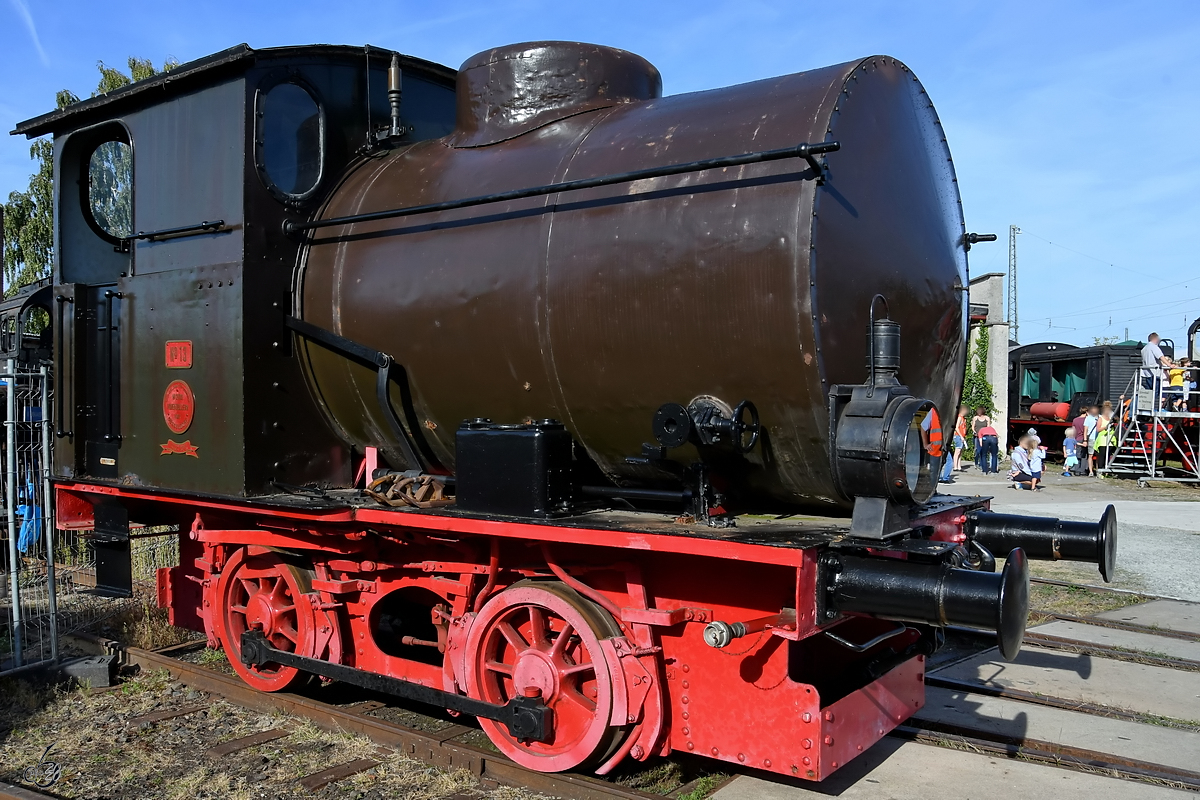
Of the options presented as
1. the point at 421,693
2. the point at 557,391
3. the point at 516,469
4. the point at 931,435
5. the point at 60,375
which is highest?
the point at 60,375

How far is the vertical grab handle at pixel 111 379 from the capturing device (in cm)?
564

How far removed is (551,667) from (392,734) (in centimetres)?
112

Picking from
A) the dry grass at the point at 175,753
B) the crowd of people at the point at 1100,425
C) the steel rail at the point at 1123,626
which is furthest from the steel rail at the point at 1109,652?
the crowd of people at the point at 1100,425

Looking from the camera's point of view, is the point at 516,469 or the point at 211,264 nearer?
the point at 516,469

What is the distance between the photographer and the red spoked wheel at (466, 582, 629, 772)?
3859 mm

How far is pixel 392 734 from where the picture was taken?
15.0 feet

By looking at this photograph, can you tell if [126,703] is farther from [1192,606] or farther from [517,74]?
[1192,606]

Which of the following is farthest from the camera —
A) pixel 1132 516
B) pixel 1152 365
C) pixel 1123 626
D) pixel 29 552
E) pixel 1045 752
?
pixel 1152 365

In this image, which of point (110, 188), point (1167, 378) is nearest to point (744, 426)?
point (110, 188)

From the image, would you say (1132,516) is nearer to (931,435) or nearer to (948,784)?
(948,784)

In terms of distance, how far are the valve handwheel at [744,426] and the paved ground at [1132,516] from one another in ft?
22.4

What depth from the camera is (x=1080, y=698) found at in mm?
5516

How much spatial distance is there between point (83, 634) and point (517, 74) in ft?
16.1

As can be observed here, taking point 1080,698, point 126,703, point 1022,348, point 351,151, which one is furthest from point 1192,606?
point 1022,348
